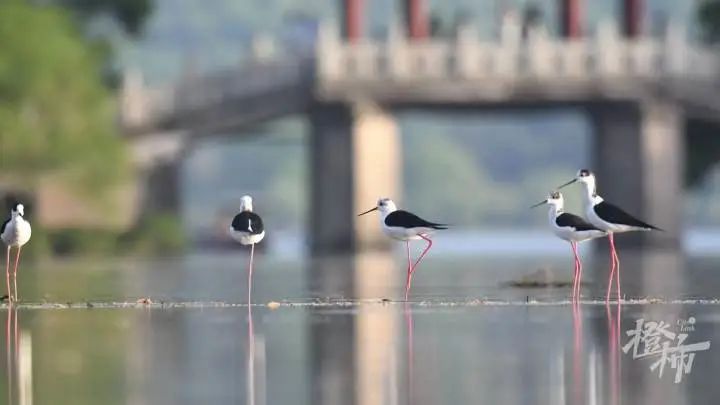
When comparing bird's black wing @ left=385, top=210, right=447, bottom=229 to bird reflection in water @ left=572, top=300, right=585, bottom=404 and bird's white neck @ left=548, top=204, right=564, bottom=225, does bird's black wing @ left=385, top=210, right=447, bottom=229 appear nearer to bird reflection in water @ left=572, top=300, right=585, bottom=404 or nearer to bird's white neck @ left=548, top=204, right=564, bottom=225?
bird's white neck @ left=548, top=204, right=564, bottom=225

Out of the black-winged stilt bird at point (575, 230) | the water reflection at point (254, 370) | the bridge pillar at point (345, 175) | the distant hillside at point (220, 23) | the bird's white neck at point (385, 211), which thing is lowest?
the water reflection at point (254, 370)

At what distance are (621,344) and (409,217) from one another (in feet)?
23.3

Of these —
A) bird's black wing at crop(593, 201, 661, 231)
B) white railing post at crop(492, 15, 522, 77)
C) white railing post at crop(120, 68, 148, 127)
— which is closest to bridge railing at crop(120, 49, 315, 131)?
white railing post at crop(120, 68, 148, 127)

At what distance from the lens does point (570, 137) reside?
515 ft

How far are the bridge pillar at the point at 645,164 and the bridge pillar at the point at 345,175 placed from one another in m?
5.07

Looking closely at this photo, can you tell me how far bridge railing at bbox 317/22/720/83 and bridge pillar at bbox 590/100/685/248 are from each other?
1.02 m

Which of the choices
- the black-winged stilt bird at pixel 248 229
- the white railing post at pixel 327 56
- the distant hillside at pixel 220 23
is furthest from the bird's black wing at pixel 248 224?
the distant hillside at pixel 220 23

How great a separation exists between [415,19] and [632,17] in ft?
16.2

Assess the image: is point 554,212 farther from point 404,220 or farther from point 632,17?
point 632,17

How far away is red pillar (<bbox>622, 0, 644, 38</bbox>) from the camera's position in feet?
194

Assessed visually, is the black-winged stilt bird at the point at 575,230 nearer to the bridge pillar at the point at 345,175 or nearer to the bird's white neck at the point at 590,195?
the bird's white neck at the point at 590,195

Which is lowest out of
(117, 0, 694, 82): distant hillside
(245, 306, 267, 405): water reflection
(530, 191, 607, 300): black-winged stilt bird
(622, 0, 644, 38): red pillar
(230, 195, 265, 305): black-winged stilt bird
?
(245, 306, 267, 405): water reflection

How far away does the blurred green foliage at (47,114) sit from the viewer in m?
55.7
